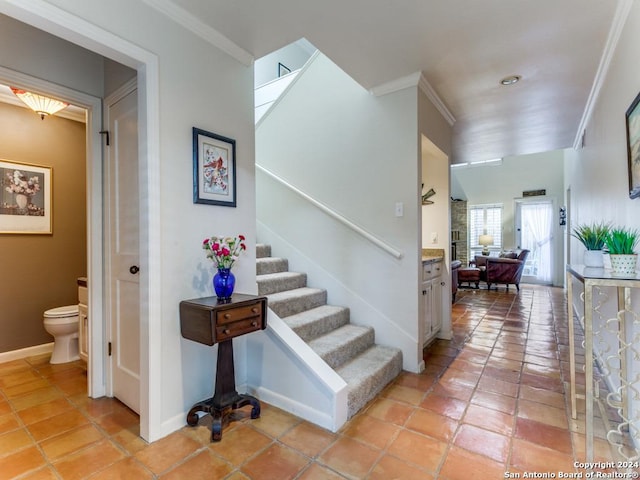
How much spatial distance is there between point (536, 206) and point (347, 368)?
297 inches

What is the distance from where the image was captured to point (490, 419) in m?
1.96

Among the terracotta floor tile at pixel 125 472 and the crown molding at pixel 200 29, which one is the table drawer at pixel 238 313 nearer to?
the terracotta floor tile at pixel 125 472

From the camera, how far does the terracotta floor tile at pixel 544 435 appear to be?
1696mm

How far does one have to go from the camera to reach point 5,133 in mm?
2895

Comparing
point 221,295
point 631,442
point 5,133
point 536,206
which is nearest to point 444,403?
point 631,442

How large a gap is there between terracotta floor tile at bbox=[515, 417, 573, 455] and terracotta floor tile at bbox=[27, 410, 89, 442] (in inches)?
101

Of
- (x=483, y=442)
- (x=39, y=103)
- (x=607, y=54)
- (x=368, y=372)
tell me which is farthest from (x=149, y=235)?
(x=607, y=54)

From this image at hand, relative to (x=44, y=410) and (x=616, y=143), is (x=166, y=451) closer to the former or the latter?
(x=44, y=410)

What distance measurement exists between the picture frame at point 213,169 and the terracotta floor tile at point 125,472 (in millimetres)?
1381

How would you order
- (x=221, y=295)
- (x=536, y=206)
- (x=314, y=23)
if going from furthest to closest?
(x=536, y=206) < (x=314, y=23) < (x=221, y=295)

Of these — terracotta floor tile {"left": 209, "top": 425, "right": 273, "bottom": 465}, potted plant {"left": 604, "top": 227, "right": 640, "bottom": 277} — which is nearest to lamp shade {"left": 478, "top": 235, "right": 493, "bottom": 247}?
potted plant {"left": 604, "top": 227, "right": 640, "bottom": 277}

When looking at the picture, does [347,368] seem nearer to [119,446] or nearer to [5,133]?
[119,446]

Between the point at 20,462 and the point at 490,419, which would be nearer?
the point at 20,462

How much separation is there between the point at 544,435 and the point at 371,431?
0.97 m
